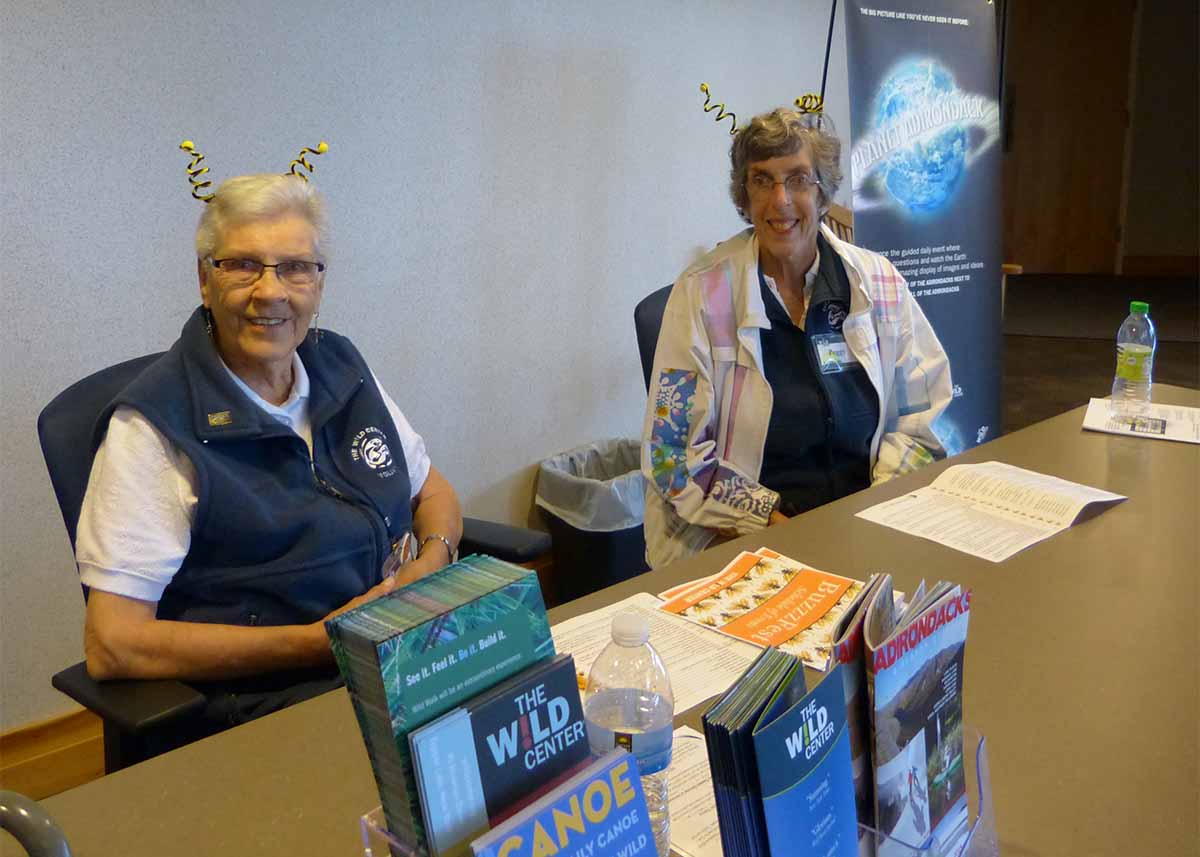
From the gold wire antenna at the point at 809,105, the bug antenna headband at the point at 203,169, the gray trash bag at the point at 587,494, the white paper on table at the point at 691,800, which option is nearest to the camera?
the white paper on table at the point at 691,800

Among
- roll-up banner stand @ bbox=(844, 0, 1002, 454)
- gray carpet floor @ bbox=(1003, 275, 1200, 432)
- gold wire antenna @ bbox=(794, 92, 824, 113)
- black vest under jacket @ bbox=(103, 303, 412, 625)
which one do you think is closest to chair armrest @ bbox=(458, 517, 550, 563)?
black vest under jacket @ bbox=(103, 303, 412, 625)

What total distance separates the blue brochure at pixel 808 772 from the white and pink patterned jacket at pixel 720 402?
4.09ft

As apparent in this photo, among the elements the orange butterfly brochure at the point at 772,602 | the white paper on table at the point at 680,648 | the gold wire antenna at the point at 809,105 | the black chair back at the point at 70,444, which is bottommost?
the orange butterfly brochure at the point at 772,602

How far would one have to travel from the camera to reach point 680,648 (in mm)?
1283

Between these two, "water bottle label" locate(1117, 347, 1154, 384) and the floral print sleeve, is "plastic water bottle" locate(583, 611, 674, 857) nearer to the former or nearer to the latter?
the floral print sleeve

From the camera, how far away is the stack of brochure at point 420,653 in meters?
0.60

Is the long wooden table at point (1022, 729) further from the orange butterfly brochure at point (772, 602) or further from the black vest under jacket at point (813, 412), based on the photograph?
the black vest under jacket at point (813, 412)

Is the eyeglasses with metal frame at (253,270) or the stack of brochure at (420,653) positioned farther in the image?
the eyeglasses with metal frame at (253,270)

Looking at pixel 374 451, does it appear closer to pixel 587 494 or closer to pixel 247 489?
pixel 247 489

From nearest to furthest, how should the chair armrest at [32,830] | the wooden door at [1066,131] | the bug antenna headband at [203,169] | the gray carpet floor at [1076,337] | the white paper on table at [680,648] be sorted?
1. the chair armrest at [32,830]
2. the white paper on table at [680,648]
3. the bug antenna headband at [203,169]
4. the gray carpet floor at [1076,337]
5. the wooden door at [1066,131]

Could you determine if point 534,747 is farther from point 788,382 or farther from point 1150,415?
point 1150,415

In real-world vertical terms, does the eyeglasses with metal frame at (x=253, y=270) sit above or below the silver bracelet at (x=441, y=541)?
above

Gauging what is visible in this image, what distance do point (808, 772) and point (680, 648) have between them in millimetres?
585

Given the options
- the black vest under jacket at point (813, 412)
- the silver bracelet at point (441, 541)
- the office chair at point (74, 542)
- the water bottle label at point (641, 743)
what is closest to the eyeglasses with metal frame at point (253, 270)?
the office chair at point (74, 542)
